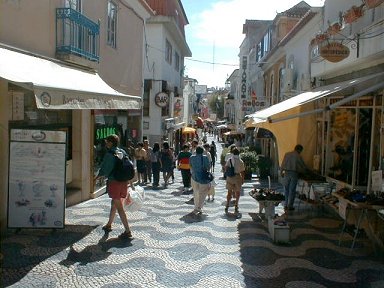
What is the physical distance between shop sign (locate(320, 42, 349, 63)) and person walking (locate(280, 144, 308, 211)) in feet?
7.52

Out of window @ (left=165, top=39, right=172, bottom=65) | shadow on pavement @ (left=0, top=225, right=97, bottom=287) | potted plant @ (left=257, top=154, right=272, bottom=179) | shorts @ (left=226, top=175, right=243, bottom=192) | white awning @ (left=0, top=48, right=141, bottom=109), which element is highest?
window @ (left=165, top=39, right=172, bottom=65)

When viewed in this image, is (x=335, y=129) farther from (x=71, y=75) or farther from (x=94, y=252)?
(x=94, y=252)

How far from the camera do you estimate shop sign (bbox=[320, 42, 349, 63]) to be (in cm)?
944

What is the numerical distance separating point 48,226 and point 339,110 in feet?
26.3

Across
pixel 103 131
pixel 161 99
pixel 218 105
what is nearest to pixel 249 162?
pixel 161 99

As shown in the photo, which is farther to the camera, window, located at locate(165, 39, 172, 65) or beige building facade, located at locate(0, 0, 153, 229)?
window, located at locate(165, 39, 172, 65)

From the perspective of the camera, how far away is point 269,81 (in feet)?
84.2

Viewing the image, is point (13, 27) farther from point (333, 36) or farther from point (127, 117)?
point (127, 117)

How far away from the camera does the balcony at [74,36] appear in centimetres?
977

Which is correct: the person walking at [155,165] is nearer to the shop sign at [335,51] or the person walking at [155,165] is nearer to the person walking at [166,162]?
the person walking at [166,162]

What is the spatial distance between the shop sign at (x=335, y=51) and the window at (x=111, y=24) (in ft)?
23.2

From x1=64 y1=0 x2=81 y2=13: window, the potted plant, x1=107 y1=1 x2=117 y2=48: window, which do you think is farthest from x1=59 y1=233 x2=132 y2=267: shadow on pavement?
the potted plant

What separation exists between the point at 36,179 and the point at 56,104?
5.19ft

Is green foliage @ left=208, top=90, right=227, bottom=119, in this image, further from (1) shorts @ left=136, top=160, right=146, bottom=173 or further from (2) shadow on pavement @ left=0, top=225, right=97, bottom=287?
(2) shadow on pavement @ left=0, top=225, right=97, bottom=287
